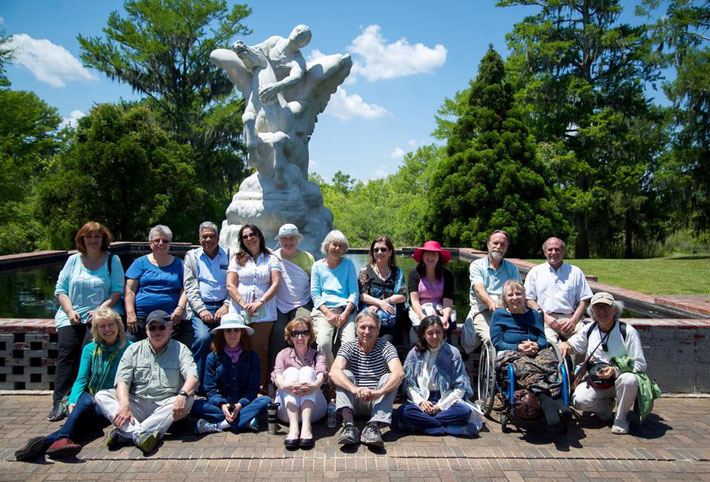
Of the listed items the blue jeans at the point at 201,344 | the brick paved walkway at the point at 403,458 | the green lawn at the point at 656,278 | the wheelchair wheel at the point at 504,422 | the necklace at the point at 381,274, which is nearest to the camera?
the brick paved walkway at the point at 403,458

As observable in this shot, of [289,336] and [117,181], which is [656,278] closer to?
[289,336]

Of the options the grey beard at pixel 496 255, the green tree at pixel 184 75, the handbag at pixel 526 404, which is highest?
the green tree at pixel 184 75

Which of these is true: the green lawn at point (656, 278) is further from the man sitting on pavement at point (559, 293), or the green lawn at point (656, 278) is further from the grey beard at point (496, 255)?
the grey beard at point (496, 255)

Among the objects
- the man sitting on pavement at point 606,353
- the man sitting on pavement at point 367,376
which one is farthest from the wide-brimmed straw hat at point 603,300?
the man sitting on pavement at point 367,376

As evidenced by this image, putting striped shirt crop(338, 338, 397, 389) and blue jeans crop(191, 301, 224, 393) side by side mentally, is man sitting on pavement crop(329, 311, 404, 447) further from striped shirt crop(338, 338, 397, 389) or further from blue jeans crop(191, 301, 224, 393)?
blue jeans crop(191, 301, 224, 393)

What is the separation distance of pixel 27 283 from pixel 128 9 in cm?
2373

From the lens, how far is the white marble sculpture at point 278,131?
9023 millimetres

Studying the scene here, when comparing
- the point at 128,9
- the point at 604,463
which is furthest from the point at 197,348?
the point at 128,9

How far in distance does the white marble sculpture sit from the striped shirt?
196 inches

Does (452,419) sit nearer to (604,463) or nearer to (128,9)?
(604,463)

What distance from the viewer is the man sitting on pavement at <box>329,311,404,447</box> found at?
160 inches

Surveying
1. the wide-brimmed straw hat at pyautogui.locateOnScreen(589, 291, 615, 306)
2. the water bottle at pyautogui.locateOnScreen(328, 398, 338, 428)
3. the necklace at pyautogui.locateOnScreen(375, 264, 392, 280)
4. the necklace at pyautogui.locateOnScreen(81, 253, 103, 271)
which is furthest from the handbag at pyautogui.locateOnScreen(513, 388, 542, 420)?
the necklace at pyautogui.locateOnScreen(81, 253, 103, 271)

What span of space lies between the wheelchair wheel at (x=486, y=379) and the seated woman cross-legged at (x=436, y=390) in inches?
6.8

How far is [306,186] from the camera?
31.6 ft
